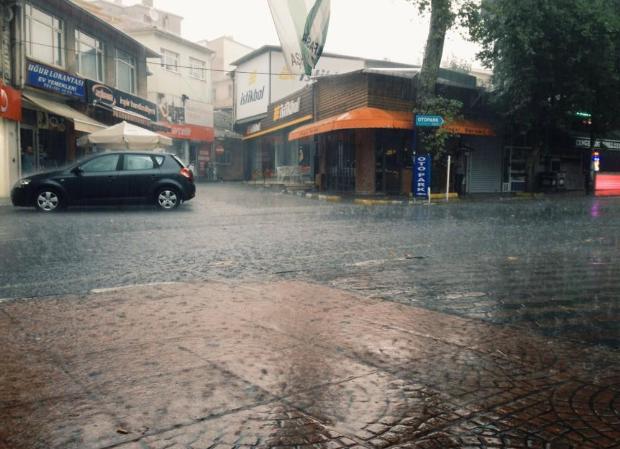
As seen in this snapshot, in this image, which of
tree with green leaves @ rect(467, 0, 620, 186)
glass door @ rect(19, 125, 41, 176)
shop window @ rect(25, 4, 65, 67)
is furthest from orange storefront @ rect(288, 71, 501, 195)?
glass door @ rect(19, 125, 41, 176)

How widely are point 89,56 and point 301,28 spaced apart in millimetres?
17166

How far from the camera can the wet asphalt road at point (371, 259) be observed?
4629 millimetres

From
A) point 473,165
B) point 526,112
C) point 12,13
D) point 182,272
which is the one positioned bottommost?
point 182,272

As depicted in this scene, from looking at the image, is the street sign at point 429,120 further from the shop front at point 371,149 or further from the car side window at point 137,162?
the car side window at point 137,162

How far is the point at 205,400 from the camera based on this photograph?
251 centimetres

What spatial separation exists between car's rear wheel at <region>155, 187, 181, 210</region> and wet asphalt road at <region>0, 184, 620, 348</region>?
2.07 meters

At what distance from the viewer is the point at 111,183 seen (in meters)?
14.2

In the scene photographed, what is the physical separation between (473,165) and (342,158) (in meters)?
7.70

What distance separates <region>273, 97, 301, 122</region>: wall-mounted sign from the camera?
96.7ft

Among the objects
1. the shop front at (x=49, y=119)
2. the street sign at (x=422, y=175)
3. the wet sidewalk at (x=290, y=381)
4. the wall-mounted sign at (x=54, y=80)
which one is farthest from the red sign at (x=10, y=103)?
the wet sidewalk at (x=290, y=381)

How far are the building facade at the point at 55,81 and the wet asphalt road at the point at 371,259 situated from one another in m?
8.90

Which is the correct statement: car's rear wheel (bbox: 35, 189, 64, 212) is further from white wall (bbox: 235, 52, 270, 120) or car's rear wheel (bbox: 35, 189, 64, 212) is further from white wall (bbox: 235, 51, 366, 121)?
white wall (bbox: 235, 52, 270, 120)

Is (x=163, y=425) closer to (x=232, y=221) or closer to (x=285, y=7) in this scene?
(x=232, y=221)

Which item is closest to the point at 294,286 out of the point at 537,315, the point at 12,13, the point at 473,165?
Result: the point at 537,315
